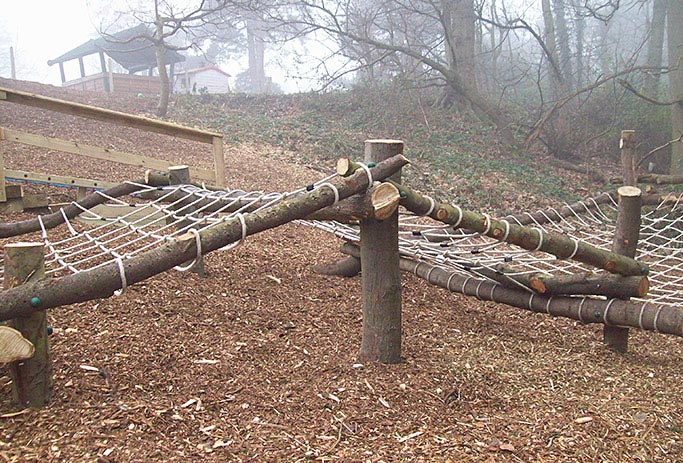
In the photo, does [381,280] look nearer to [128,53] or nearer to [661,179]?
[661,179]

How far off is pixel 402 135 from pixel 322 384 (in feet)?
30.1

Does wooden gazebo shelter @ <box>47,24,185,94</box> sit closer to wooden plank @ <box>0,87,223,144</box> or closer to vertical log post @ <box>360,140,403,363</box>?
wooden plank @ <box>0,87,223,144</box>

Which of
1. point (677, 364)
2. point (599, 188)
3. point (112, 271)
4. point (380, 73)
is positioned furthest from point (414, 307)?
point (380, 73)

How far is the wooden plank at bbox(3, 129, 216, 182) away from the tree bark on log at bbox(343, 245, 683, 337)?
244cm

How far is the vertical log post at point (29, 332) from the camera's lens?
2018mm

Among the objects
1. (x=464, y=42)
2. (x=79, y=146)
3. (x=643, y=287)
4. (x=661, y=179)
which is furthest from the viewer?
(x=464, y=42)

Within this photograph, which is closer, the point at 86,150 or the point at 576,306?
the point at 576,306

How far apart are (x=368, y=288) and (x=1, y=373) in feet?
5.06

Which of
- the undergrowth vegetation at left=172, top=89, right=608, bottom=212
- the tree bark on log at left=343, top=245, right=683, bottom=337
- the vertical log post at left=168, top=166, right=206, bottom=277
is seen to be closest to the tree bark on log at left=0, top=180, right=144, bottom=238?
the vertical log post at left=168, top=166, right=206, bottom=277

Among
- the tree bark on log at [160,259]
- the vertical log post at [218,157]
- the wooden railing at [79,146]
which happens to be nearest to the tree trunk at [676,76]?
the vertical log post at [218,157]

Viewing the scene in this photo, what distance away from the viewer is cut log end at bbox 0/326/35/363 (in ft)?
6.05

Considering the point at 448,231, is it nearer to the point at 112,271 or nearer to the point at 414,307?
the point at 414,307

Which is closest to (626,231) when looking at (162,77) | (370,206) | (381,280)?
(381,280)

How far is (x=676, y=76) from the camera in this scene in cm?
934
